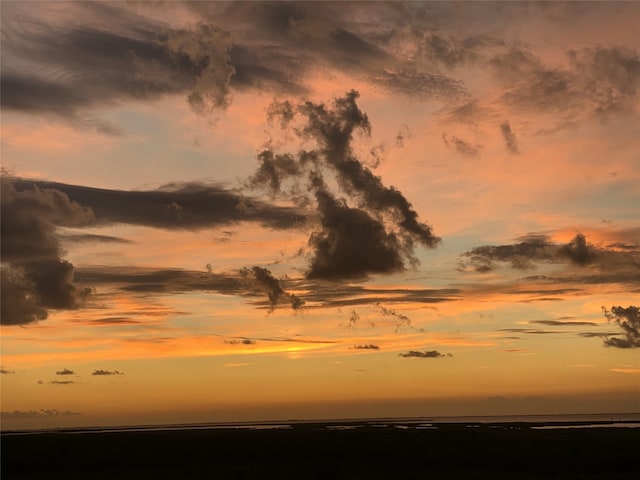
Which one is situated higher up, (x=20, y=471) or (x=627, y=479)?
(x=20, y=471)

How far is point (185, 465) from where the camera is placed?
70938 millimetres

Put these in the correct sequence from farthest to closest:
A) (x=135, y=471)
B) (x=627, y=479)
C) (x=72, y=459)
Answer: (x=72, y=459), (x=135, y=471), (x=627, y=479)

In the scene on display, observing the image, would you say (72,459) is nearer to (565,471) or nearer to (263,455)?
A: (263,455)

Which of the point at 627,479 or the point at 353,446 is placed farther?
the point at 353,446

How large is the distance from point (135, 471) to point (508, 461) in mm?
35205

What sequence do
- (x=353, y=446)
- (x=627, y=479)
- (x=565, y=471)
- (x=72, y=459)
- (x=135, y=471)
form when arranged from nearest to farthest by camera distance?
(x=627, y=479) → (x=565, y=471) → (x=135, y=471) → (x=72, y=459) → (x=353, y=446)

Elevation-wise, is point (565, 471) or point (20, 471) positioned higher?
point (20, 471)

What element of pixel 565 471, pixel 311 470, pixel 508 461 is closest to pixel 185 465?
pixel 311 470

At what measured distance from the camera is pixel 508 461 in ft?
224

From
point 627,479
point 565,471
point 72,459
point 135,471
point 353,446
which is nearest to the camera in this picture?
point 627,479

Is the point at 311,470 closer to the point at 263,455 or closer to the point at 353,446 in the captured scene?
the point at 263,455

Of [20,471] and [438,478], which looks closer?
[438,478]

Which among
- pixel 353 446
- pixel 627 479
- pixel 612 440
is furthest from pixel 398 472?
pixel 612 440

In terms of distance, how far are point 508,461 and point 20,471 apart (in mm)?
47755
